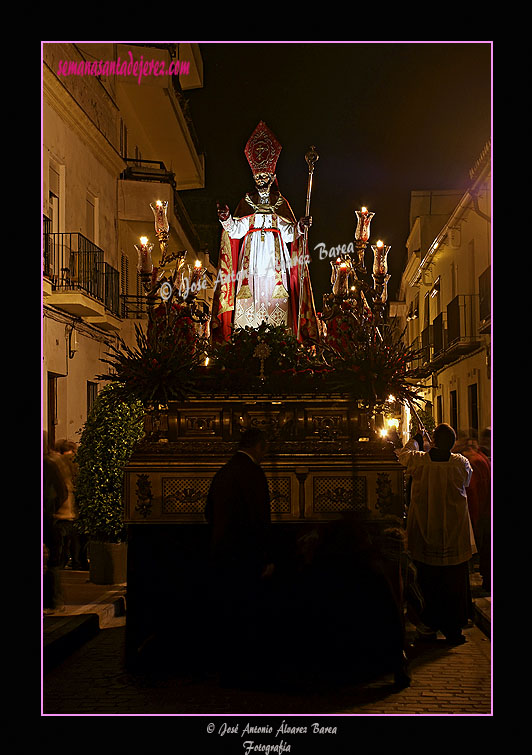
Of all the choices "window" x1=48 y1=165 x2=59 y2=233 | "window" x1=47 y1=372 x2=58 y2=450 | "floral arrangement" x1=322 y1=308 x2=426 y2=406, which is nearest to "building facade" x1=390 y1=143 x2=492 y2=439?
"window" x1=47 y1=372 x2=58 y2=450

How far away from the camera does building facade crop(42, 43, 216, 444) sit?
A: 42.6 feet

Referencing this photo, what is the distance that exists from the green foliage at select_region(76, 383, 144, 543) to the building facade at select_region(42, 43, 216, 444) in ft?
6.25

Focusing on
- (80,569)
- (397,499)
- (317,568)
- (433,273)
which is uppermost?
(433,273)

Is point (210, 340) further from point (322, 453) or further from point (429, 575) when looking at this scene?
point (429, 575)

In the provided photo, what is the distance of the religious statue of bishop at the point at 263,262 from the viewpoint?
8.29m

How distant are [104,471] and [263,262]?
8.44 ft

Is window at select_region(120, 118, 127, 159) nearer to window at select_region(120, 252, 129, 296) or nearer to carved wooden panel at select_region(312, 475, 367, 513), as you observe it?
window at select_region(120, 252, 129, 296)

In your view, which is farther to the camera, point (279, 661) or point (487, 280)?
point (487, 280)

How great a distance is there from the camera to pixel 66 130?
1389 cm

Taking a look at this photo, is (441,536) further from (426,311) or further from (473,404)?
(426,311)

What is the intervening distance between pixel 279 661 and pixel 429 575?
6.63 feet

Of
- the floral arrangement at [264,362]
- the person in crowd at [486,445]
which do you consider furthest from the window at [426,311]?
the floral arrangement at [264,362]

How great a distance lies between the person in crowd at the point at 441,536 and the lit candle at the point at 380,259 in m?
1.33
